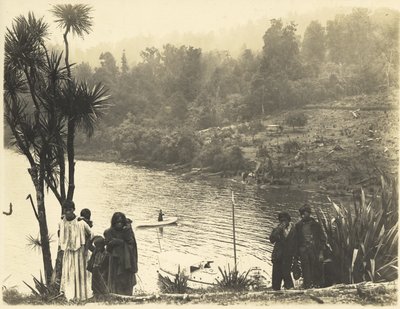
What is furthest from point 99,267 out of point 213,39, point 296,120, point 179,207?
point 296,120

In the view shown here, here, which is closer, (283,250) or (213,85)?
(283,250)

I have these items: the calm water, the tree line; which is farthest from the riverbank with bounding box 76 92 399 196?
the calm water

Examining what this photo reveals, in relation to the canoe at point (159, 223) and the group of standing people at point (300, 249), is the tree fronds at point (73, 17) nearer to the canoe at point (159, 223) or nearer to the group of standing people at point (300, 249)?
the group of standing people at point (300, 249)

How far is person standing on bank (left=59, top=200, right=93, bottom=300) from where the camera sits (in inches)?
328

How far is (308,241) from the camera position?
8.42 metres

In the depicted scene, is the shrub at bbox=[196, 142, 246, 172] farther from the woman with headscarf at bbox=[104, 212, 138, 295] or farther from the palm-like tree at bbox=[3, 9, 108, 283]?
the woman with headscarf at bbox=[104, 212, 138, 295]

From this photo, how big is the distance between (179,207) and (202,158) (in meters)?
1.64

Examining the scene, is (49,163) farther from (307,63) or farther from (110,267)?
(307,63)

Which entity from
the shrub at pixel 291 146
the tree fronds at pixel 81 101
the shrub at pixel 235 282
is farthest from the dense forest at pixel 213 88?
the shrub at pixel 235 282

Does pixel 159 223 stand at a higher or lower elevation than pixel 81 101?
lower

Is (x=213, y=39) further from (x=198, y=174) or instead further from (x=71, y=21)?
(x=198, y=174)

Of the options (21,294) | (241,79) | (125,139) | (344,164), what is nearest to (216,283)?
(21,294)

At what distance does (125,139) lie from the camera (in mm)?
14281

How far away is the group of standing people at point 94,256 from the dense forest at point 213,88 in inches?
191
